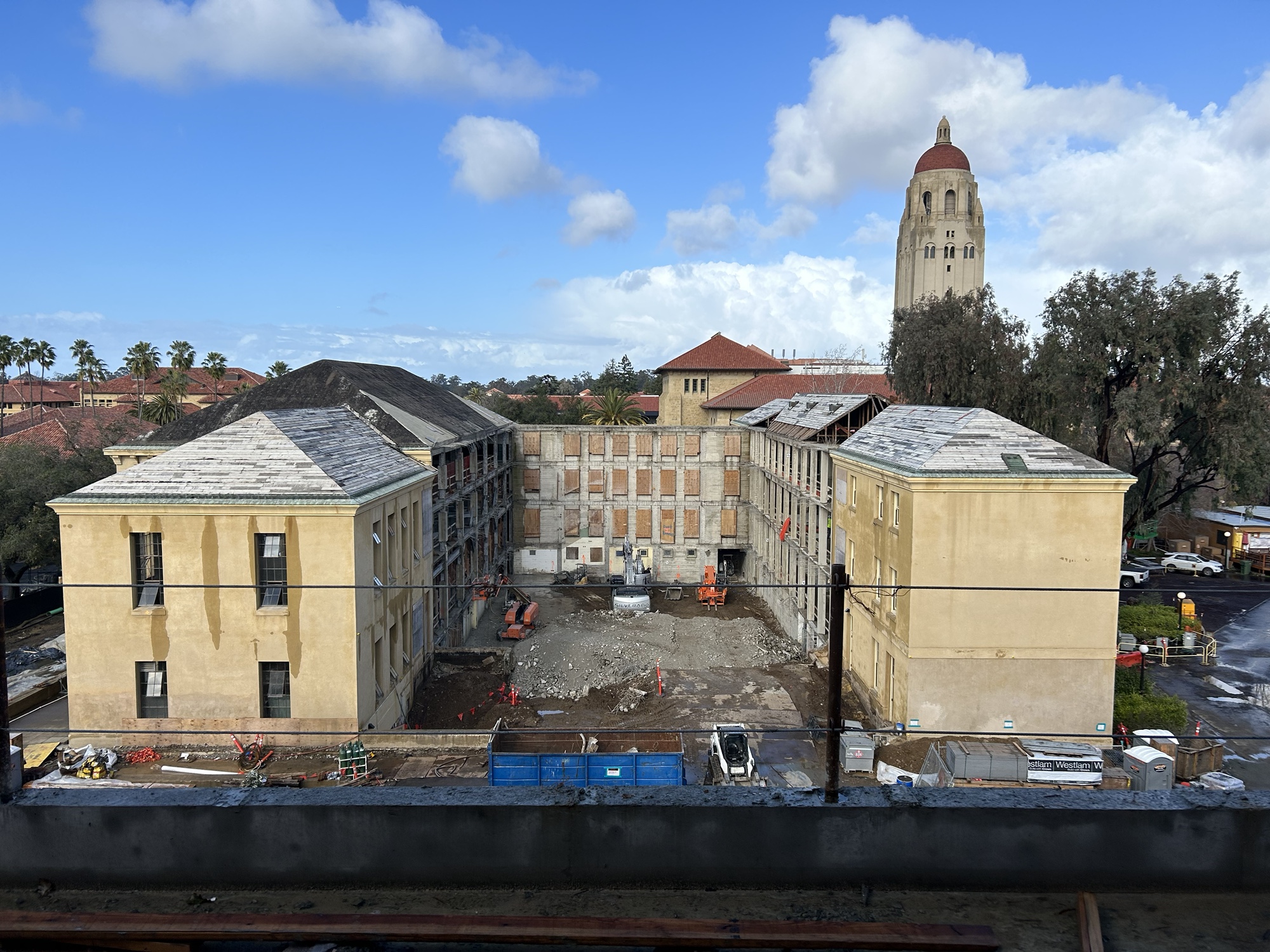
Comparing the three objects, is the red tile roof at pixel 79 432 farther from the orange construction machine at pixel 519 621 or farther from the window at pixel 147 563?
the window at pixel 147 563

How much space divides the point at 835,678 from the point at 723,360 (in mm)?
64802

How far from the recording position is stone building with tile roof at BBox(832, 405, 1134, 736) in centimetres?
2216

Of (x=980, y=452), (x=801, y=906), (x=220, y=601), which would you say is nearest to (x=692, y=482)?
(x=980, y=452)

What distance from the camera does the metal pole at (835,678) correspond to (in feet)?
20.9

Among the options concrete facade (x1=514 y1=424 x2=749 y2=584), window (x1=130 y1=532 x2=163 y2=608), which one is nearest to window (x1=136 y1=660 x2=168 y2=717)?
window (x1=130 y1=532 x2=163 y2=608)

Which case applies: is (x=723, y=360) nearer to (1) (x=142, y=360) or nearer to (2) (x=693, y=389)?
(2) (x=693, y=389)

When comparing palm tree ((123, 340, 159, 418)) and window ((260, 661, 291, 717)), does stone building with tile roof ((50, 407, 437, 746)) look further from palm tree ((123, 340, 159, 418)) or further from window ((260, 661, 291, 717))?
palm tree ((123, 340, 159, 418))

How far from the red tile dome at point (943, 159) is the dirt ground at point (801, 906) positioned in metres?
96.5

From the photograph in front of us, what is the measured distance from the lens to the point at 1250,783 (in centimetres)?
2280

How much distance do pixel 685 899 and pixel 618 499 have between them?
1818 inches

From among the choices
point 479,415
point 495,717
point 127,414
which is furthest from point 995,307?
point 127,414

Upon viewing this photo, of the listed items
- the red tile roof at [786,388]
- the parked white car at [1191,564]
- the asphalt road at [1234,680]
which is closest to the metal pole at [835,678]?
the asphalt road at [1234,680]

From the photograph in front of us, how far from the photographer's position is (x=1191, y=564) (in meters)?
50.7

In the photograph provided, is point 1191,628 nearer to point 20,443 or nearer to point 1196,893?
point 1196,893
